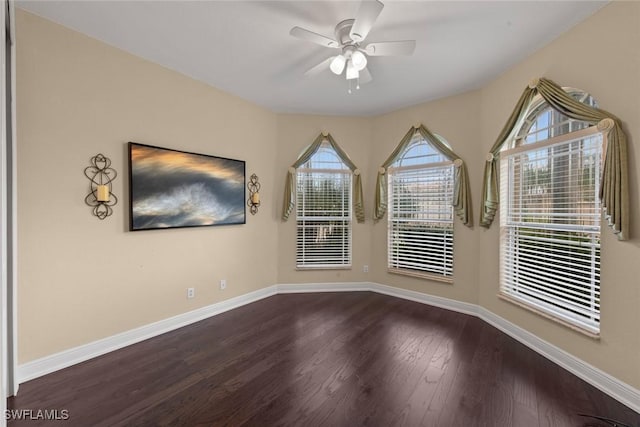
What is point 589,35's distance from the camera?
2422mm

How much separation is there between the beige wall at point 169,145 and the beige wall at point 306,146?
510mm

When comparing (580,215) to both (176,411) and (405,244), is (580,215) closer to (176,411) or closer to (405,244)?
(405,244)

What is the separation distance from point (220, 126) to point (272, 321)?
8.49 feet

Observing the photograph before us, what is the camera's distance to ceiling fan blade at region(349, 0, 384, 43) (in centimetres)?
192

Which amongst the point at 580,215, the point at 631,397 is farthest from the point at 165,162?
the point at 631,397

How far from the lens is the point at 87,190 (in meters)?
2.68

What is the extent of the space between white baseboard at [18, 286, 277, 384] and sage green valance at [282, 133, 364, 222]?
5.23 feet

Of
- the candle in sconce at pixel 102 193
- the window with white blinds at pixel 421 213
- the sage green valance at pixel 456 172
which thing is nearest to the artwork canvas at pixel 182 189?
the candle in sconce at pixel 102 193

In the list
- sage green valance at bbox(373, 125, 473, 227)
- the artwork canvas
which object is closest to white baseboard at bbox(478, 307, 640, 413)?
sage green valance at bbox(373, 125, 473, 227)

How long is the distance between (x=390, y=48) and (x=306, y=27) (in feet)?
2.48

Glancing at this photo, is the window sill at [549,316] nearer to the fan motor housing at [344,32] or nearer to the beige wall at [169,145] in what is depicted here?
the beige wall at [169,145]

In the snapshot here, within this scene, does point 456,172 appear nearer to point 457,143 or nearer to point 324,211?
point 457,143

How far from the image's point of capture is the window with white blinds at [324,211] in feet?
15.6

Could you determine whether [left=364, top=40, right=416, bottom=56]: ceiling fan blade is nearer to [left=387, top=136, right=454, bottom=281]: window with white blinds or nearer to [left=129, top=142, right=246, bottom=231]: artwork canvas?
[left=387, top=136, right=454, bottom=281]: window with white blinds
